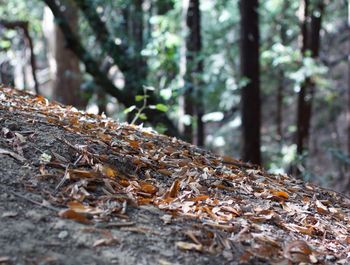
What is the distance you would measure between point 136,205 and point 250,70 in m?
7.38

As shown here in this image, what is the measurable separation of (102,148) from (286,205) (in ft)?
4.02

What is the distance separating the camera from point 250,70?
9656mm

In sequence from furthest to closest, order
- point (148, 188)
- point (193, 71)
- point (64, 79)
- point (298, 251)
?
point (64, 79) < point (193, 71) < point (148, 188) < point (298, 251)

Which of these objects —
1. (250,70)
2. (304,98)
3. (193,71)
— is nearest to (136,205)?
(193,71)

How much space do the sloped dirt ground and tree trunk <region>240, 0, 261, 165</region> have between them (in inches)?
223

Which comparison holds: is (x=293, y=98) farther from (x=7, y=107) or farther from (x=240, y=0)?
(x=7, y=107)

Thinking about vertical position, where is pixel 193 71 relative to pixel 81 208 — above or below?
below

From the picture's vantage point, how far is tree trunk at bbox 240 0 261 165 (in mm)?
9578

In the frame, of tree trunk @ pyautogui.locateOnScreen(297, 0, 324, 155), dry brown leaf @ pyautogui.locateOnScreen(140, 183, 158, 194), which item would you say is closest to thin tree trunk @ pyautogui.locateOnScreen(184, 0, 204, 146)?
tree trunk @ pyautogui.locateOnScreen(297, 0, 324, 155)

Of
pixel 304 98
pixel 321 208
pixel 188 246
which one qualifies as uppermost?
pixel 188 246

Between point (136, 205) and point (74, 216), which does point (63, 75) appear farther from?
point (74, 216)

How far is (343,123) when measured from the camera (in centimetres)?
2002

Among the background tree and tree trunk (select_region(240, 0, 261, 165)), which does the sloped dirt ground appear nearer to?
tree trunk (select_region(240, 0, 261, 165))

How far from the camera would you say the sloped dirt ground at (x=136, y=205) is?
7.30 ft
